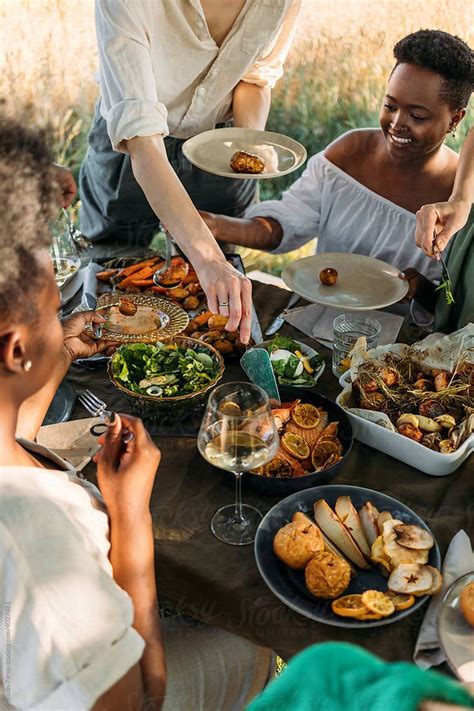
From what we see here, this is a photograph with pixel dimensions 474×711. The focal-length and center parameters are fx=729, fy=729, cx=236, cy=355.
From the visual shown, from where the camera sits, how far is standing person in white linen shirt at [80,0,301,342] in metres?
2.07

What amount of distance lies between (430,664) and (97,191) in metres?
2.40

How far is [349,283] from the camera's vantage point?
7.73ft

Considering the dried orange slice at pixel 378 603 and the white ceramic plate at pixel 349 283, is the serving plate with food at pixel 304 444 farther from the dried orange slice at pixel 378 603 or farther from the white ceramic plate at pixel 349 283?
the white ceramic plate at pixel 349 283

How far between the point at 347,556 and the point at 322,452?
30 cm

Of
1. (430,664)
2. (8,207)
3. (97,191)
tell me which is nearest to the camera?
(8,207)

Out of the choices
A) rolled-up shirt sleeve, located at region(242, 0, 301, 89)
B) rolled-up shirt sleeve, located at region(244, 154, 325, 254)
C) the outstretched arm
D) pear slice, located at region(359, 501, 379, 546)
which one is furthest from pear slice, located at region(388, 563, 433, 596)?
rolled-up shirt sleeve, located at region(242, 0, 301, 89)

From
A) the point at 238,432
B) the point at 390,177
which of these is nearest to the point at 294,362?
the point at 238,432

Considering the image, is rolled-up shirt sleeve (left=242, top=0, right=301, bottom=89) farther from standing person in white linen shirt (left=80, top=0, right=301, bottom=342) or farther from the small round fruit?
the small round fruit

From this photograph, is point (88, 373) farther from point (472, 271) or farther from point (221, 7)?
point (221, 7)

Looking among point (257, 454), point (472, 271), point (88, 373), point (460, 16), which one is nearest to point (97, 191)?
point (88, 373)

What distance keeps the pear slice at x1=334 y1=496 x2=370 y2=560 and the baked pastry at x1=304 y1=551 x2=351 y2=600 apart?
0.09 meters

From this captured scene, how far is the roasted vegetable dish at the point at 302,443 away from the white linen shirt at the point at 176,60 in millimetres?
991

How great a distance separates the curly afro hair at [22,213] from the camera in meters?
1.03

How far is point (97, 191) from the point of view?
3.11 meters
